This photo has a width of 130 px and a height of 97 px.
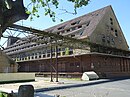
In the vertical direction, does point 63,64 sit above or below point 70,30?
below

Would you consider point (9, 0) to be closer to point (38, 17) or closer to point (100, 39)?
point (38, 17)

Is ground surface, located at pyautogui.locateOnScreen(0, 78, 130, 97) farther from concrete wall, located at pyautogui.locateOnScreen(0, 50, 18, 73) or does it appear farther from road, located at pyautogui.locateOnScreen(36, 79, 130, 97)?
concrete wall, located at pyautogui.locateOnScreen(0, 50, 18, 73)

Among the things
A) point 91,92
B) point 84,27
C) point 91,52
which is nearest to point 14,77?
point 91,52

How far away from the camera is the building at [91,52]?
3009 centimetres

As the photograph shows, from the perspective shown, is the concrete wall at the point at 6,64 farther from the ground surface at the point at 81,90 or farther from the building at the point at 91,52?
the ground surface at the point at 81,90

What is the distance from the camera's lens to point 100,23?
3422 centimetres

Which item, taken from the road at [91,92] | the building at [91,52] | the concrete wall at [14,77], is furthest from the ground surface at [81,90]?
the building at [91,52]

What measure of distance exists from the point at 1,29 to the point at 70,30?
30633 mm

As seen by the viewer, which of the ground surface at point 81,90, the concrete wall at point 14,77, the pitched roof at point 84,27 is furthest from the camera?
the pitched roof at point 84,27

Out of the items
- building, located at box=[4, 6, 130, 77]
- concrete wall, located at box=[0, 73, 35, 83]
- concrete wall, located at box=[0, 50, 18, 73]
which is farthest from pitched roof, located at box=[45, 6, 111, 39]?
concrete wall, located at box=[0, 50, 18, 73]

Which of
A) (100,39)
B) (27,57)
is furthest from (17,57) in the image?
(100,39)

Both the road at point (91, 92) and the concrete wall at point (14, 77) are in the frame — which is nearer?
the road at point (91, 92)

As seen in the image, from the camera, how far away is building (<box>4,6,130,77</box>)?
30.1m

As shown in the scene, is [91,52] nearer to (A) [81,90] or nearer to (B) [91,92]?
(A) [81,90]
